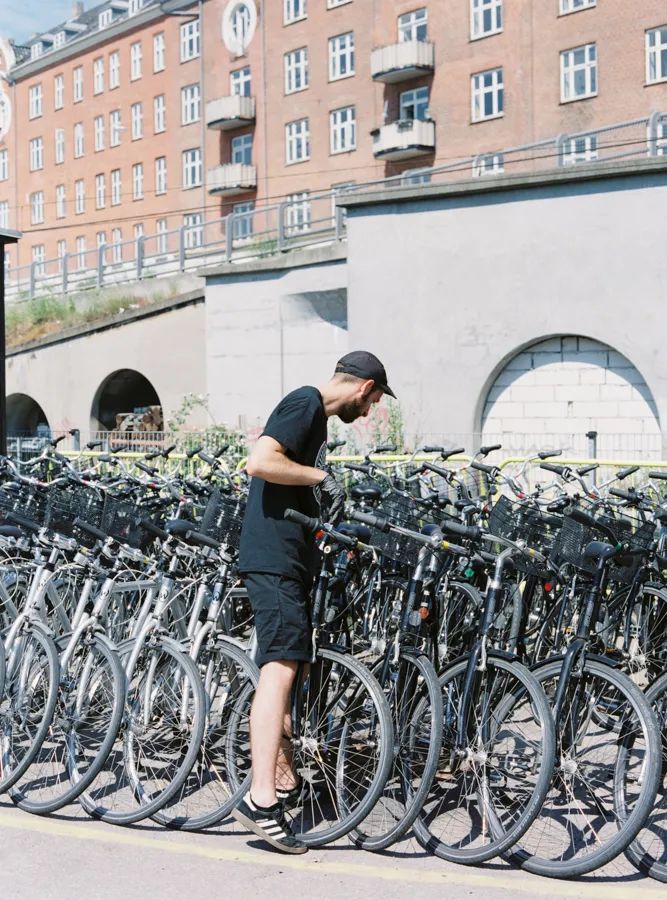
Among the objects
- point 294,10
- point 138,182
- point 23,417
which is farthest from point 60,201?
point 23,417

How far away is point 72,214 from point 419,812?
58115mm

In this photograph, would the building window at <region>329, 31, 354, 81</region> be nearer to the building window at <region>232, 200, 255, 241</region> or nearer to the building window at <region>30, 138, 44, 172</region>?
the building window at <region>232, 200, 255, 241</region>

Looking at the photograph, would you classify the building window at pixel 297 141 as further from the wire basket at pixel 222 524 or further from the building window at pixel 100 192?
the wire basket at pixel 222 524

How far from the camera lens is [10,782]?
18.4ft

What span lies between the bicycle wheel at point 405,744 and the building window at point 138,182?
2071 inches

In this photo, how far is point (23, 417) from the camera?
34.7m

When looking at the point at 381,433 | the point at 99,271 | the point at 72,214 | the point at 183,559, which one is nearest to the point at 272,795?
the point at 183,559

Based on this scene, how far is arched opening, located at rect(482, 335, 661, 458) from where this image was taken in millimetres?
17062

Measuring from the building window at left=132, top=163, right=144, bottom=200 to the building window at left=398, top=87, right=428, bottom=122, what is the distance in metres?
16.5

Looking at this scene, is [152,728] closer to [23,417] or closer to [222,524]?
A: [222,524]

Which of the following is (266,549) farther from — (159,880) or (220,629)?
(159,880)

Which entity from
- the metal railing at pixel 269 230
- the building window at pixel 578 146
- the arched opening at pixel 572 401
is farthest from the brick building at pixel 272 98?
the arched opening at pixel 572 401

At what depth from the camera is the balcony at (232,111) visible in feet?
159

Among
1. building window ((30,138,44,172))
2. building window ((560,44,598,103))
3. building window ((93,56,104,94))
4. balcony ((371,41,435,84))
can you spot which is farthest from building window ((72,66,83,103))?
building window ((560,44,598,103))
